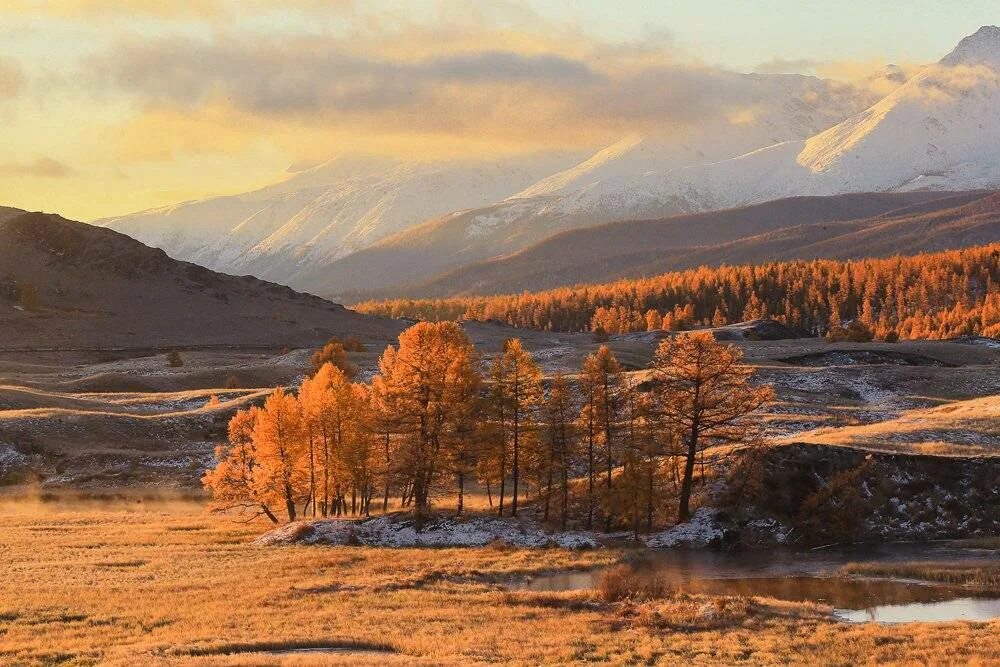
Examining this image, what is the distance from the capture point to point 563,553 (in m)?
54.2

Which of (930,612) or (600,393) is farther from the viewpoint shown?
(600,393)

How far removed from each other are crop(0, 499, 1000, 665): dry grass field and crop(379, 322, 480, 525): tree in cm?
724

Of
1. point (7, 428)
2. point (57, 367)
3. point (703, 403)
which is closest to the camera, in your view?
point (703, 403)

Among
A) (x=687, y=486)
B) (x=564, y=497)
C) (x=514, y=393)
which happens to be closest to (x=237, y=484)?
(x=514, y=393)

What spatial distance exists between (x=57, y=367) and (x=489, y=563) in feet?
428

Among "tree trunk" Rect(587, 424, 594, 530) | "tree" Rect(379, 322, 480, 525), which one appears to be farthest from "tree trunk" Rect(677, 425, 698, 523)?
"tree" Rect(379, 322, 480, 525)

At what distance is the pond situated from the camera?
39.9 m

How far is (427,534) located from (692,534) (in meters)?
15.6

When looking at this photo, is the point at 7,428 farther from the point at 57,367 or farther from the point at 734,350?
the point at 57,367

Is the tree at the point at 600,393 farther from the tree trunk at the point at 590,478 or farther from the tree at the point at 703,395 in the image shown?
the tree at the point at 703,395

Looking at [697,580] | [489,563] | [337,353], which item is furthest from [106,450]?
[697,580]

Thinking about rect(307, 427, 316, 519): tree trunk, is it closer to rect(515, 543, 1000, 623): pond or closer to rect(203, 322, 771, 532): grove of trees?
rect(203, 322, 771, 532): grove of trees

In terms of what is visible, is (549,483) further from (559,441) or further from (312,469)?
(312,469)

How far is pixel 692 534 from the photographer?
58156 millimetres
